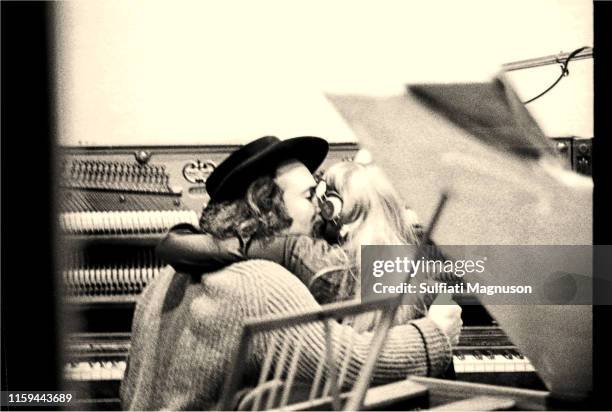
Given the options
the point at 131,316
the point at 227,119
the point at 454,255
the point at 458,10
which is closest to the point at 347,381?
the point at 454,255

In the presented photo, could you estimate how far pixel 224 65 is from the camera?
274 centimetres

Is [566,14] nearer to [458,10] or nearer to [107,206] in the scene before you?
[458,10]

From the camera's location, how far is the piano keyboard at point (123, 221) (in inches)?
107

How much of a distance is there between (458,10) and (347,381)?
1.31m

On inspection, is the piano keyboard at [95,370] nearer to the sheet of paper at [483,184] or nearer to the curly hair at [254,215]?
the curly hair at [254,215]

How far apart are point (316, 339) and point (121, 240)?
76cm

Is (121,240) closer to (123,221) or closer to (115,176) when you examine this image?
(123,221)

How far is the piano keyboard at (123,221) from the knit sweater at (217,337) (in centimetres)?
18

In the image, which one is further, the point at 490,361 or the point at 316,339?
the point at 490,361

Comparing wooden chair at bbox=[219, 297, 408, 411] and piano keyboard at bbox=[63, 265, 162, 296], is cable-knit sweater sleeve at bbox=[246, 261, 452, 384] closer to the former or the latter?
wooden chair at bbox=[219, 297, 408, 411]

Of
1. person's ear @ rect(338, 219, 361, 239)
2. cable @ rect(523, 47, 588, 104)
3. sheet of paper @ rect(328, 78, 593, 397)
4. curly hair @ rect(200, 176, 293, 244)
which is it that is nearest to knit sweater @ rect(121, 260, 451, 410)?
curly hair @ rect(200, 176, 293, 244)

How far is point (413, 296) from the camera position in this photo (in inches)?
106

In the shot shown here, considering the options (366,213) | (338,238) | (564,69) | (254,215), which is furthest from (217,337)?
(564,69)

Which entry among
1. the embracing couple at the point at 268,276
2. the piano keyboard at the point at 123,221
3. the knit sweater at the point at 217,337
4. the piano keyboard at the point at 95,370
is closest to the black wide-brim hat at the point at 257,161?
the embracing couple at the point at 268,276
